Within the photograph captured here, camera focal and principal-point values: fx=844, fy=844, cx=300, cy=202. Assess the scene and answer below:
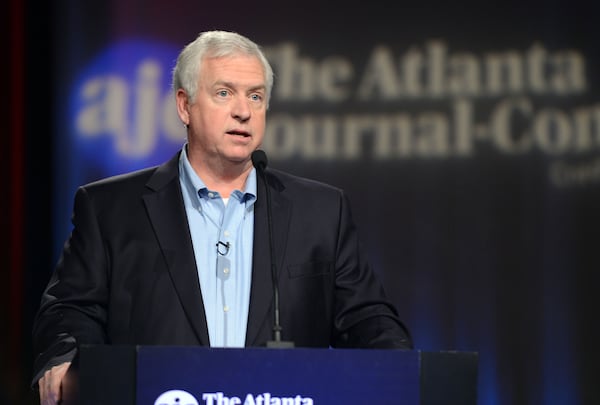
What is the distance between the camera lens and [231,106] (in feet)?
7.06

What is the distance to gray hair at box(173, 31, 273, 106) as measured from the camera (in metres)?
2.16

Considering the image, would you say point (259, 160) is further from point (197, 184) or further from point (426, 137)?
point (426, 137)

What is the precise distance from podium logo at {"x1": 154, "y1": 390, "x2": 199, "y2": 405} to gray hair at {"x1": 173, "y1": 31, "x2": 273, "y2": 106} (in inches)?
39.7

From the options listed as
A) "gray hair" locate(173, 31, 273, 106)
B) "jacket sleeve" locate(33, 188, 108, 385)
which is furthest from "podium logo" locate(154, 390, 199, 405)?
"gray hair" locate(173, 31, 273, 106)

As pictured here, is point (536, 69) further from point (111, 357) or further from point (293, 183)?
point (111, 357)

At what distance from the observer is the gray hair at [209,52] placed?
7.07ft

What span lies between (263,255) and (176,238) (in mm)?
216

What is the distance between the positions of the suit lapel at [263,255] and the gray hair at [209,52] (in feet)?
0.94

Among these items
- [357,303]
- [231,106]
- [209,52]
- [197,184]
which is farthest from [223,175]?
[357,303]

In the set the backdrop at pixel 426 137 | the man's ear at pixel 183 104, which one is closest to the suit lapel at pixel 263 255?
the man's ear at pixel 183 104

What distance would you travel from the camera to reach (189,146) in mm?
2283

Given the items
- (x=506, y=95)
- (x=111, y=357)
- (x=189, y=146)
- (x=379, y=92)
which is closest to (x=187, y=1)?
(x=379, y=92)

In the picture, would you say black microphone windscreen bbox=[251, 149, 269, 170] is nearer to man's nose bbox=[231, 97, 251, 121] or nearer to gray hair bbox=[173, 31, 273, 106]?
man's nose bbox=[231, 97, 251, 121]

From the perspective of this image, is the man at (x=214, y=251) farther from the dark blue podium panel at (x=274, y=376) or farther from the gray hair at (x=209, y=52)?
the dark blue podium panel at (x=274, y=376)
